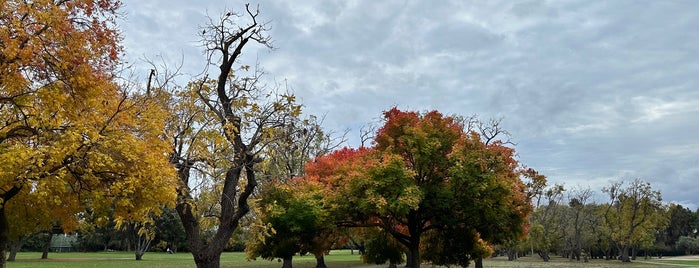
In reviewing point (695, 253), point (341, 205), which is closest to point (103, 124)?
point (341, 205)

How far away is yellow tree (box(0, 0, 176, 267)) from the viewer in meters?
10.0

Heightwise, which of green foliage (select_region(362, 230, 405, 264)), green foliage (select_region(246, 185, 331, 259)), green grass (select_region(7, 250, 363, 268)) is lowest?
green grass (select_region(7, 250, 363, 268))

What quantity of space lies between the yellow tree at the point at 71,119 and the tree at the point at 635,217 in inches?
2515

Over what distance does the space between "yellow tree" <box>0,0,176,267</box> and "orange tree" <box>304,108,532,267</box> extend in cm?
1205

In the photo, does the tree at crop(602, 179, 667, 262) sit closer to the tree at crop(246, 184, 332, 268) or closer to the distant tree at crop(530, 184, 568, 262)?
the distant tree at crop(530, 184, 568, 262)

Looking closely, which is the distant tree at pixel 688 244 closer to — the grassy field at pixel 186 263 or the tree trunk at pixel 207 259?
the grassy field at pixel 186 263

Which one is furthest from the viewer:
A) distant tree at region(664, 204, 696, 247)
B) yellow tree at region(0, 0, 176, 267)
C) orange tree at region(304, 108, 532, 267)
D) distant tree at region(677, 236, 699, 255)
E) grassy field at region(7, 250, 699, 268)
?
distant tree at region(664, 204, 696, 247)

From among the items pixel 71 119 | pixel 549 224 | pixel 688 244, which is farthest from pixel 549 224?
pixel 71 119

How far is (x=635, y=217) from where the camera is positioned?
64562 mm

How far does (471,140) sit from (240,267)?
21.1 m

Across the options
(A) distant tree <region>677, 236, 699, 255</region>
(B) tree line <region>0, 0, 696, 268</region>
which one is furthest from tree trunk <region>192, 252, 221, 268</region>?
(A) distant tree <region>677, 236, 699, 255</region>

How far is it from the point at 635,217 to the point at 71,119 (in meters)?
68.4

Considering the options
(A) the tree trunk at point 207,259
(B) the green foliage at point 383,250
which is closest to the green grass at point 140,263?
(B) the green foliage at point 383,250

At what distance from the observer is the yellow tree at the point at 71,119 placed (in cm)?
1001
